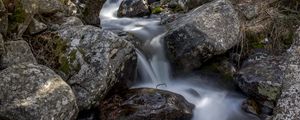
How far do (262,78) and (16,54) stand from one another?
375cm

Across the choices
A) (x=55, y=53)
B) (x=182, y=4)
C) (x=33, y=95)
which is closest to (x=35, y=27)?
(x=55, y=53)

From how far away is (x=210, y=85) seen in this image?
6621mm

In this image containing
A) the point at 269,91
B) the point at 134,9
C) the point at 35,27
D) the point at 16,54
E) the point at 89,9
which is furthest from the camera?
the point at 134,9

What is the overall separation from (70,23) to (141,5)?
3.68m

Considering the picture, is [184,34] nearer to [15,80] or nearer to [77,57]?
[77,57]

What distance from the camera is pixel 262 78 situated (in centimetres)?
602

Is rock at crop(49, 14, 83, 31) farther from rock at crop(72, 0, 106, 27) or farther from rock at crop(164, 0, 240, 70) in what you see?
rock at crop(164, 0, 240, 70)

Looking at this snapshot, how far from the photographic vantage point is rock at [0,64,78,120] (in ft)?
12.9

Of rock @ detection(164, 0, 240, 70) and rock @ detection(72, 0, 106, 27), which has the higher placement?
rock @ detection(72, 0, 106, 27)

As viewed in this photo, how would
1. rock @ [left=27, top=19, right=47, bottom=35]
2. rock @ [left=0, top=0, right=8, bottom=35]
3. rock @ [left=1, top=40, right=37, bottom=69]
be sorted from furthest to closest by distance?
rock @ [left=27, top=19, right=47, bottom=35] → rock @ [left=0, top=0, right=8, bottom=35] → rock @ [left=1, top=40, right=37, bottom=69]

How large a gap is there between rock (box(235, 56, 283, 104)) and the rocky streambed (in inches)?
0.6

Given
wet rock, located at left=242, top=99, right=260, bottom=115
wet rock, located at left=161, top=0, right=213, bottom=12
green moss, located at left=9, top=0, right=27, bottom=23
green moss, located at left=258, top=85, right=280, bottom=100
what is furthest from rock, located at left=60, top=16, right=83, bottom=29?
wet rock, located at left=161, top=0, right=213, bottom=12

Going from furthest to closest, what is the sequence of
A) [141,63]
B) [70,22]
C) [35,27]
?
[141,63] → [70,22] → [35,27]

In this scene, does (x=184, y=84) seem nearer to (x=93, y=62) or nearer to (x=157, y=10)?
(x=93, y=62)
